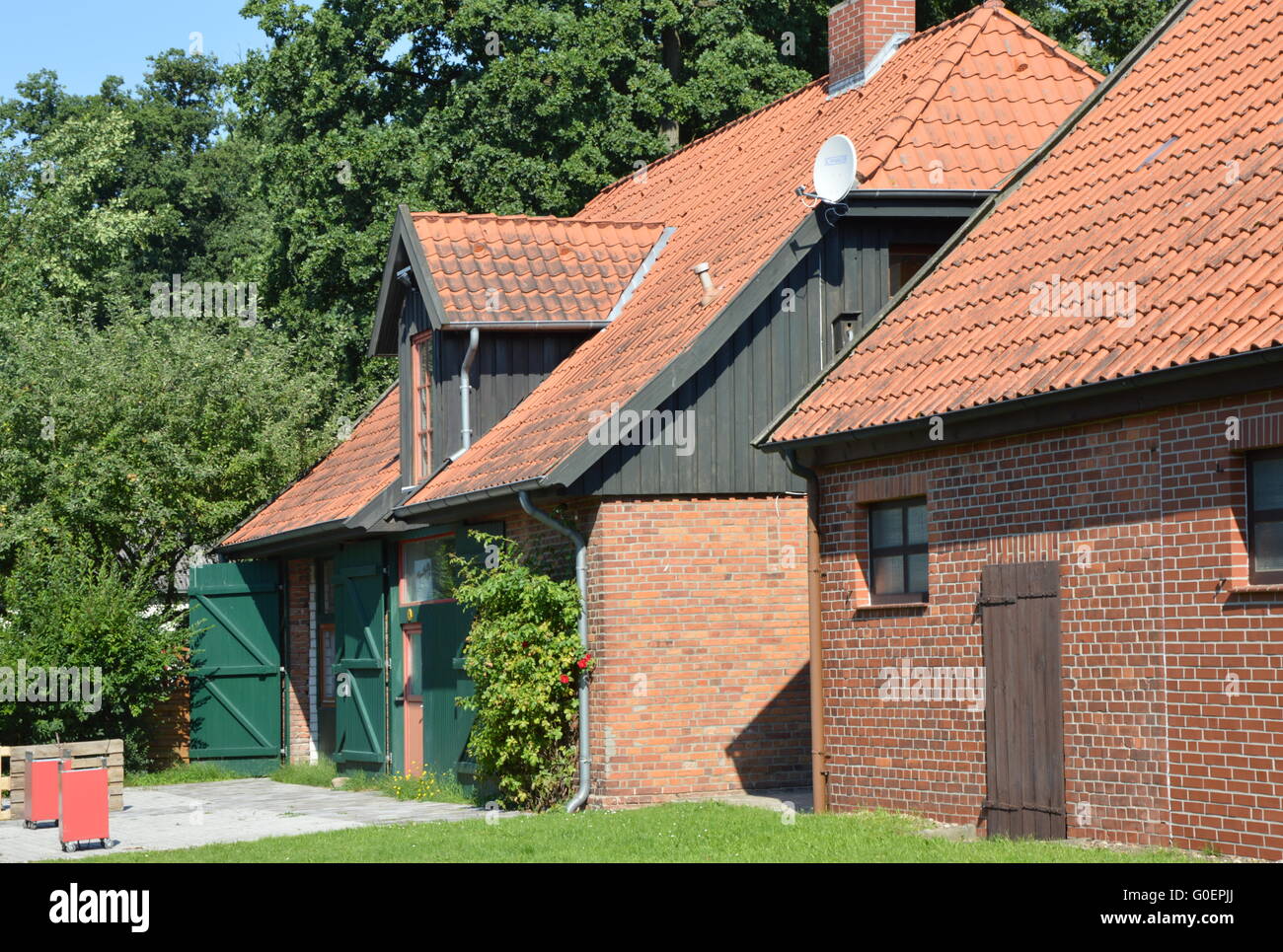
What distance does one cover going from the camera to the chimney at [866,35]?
2056 cm

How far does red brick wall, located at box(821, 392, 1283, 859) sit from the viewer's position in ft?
34.8

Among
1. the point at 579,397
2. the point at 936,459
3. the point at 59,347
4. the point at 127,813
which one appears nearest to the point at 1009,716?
the point at 936,459

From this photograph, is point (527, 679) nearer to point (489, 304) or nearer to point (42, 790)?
point (489, 304)

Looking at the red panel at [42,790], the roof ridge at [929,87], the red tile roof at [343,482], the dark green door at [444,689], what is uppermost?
the roof ridge at [929,87]

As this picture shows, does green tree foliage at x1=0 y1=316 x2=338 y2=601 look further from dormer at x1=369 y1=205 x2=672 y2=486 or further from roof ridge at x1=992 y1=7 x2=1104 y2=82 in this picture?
roof ridge at x1=992 y1=7 x2=1104 y2=82

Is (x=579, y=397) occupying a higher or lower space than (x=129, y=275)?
lower

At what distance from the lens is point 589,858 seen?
39.9ft

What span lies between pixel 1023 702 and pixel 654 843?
2895 mm

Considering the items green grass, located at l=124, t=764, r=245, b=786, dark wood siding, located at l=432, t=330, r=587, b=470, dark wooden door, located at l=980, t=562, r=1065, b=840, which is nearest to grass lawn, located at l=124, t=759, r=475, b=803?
green grass, located at l=124, t=764, r=245, b=786

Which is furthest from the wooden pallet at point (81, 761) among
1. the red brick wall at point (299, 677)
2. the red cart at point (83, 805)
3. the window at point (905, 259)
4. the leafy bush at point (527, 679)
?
the window at point (905, 259)

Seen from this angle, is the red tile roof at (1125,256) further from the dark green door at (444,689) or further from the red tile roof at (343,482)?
the red tile roof at (343,482)

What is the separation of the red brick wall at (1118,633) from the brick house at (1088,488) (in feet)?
0.06

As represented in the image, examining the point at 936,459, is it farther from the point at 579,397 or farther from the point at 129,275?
the point at 129,275
